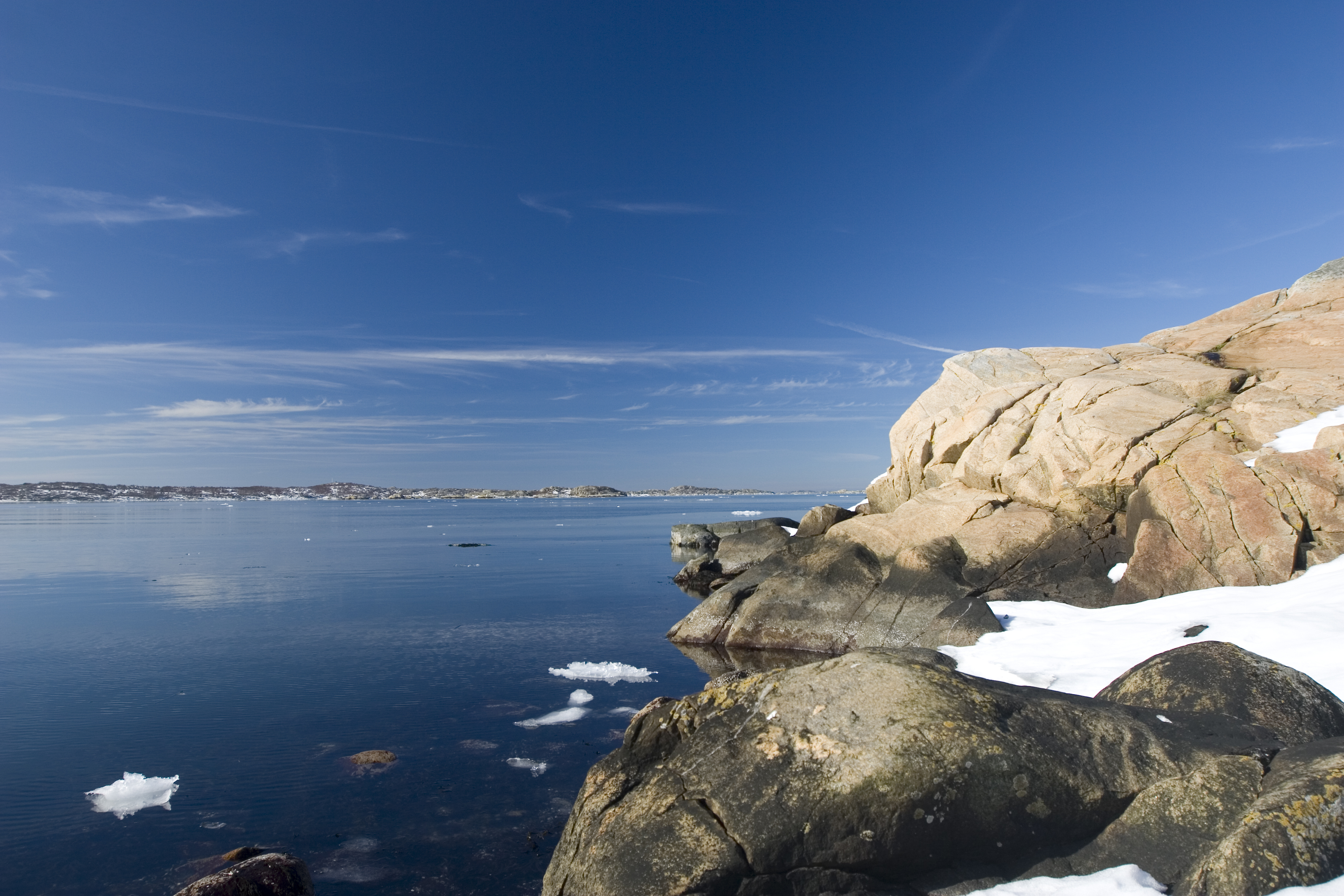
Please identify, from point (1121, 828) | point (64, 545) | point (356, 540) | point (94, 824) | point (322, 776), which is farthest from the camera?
point (356, 540)

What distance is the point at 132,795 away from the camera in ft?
37.9

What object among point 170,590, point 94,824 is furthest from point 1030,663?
point 170,590

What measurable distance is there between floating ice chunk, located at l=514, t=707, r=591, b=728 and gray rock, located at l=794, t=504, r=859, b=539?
1328cm

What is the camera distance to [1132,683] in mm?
8883

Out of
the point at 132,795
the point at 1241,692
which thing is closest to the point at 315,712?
the point at 132,795

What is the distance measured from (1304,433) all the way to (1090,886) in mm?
17810

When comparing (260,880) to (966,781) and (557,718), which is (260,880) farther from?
(557,718)

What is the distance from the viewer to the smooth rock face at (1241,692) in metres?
7.70

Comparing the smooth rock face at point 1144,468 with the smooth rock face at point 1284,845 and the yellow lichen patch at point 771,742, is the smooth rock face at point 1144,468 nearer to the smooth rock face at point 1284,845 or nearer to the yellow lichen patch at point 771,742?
the smooth rock face at point 1284,845

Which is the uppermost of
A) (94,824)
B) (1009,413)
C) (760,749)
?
(1009,413)

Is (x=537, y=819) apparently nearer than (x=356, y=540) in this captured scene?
Yes

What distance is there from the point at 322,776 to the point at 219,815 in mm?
1697

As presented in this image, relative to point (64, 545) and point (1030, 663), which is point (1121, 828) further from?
point (64, 545)

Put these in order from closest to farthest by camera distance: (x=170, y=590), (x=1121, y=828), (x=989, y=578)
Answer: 1. (x=1121, y=828)
2. (x=989, y=578)
3. (x=170, y=590)
